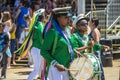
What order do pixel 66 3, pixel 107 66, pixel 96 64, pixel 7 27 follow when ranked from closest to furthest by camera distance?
pixel 96 64 < pixel 7 27 < pixel 107 66 < pixel 66 3

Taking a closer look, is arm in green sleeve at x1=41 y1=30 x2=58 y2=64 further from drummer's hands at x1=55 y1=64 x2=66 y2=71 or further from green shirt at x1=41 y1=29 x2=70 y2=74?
drummer's hands at x1=55 y1=64 x2=66 y2=71

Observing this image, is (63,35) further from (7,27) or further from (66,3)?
(66,3)

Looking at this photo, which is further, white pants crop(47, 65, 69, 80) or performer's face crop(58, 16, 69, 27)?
white pants crop(47, 65, 69, 80)

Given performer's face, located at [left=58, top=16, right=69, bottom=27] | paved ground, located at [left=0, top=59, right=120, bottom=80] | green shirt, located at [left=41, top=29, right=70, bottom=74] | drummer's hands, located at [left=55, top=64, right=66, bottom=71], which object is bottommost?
paved ground, located at [left=0, top=59, right=120, bottom=80]

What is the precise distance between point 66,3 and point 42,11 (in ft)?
37.1

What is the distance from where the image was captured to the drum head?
22.2 feet

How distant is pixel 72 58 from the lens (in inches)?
275

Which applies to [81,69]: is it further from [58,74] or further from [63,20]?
[63,20]

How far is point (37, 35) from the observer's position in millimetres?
10508

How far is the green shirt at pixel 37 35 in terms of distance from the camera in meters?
10.5

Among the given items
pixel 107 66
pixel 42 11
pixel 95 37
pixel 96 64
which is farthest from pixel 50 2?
pixel 96 64

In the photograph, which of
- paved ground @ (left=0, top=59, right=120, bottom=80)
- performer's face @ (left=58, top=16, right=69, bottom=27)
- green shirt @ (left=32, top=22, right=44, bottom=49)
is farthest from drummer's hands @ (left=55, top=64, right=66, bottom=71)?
paved ground @ (left=0, top=59, right=120, bottom=80)

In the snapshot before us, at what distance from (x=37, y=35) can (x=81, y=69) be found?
12.6 ft

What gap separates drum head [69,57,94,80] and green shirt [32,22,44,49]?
3.64 m
